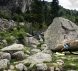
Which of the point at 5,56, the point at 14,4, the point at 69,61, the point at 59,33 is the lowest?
the point at 69,61

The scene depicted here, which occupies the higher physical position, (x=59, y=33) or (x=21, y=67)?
(x=59, y=33)

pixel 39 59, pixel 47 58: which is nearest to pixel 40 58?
pixel 39 59

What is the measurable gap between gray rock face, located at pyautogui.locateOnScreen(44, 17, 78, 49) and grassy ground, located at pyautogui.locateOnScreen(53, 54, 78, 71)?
1.44m

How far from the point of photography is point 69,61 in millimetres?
16609

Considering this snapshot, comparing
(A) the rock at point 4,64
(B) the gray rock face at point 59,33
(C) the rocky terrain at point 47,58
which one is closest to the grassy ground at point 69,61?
(C) the rocky terrain at point 47,58

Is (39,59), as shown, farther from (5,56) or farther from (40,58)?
(5,56)

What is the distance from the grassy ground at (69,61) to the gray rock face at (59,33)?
4.72 feet

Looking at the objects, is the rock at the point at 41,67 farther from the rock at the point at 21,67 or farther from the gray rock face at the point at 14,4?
the gray rock face at the point at 14,4

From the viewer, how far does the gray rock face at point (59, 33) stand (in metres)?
19.6

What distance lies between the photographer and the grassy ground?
49.8ft

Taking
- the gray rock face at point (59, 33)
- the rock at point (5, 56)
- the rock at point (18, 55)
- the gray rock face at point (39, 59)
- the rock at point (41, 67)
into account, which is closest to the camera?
the rock at point (41, 67)

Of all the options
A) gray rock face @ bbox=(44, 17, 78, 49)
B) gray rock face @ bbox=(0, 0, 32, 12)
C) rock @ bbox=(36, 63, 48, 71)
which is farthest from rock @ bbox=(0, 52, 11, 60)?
gray rock face @ bbox=(0, 0, 32, 12)

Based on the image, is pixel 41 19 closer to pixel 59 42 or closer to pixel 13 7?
pixel 13 7

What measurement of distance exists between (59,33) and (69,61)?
3.80m
